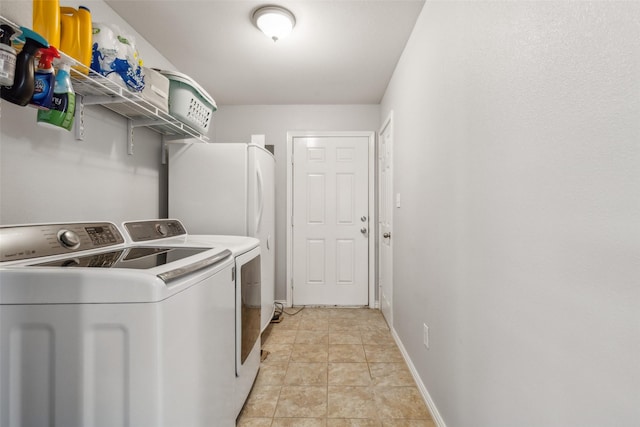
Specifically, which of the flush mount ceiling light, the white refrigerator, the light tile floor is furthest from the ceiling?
the light tile floor

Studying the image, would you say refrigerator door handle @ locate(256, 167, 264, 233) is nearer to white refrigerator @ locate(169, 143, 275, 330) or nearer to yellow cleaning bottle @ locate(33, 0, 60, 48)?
white refrigerator @ locate(169, 143, 275, 330)

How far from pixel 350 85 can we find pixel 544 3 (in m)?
2.26

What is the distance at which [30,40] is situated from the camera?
1.01 m

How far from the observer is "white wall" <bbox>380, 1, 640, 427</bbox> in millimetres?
585

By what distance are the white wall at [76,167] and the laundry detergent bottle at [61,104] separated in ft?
0.53

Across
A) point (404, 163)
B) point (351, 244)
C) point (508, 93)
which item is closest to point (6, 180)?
point (508, 93)

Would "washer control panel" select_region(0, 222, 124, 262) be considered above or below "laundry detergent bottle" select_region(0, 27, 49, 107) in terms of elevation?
below

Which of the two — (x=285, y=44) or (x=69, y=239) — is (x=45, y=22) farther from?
(x=285, y=44)

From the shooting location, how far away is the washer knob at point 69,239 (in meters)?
1.19

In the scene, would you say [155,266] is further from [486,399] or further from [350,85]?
[350,85]

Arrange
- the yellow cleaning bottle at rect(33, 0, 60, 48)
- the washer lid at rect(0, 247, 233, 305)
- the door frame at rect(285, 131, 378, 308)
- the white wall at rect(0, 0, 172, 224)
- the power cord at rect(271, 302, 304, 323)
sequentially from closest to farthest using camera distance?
the washer lid at rect(0, 247, 233, 305), the yellow cleaning bottle at rect(33, 0, 60, 48), the white wall at rect(0, 0, 172, 224), the power cord at rect(271, 302, 304, 323), the door frame at rect(285, 131, 378, 308)

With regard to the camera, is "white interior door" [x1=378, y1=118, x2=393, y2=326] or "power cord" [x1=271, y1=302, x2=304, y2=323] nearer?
"white interior door" [x1=378, y1=118, x2=393, y2=326]

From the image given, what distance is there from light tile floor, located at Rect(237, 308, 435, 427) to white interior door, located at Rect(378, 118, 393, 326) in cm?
34

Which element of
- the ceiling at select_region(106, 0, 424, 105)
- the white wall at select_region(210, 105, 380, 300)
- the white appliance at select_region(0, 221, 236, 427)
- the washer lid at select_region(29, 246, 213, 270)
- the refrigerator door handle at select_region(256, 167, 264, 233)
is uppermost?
the ceiling at select_region(106, 0, 424, 105)
